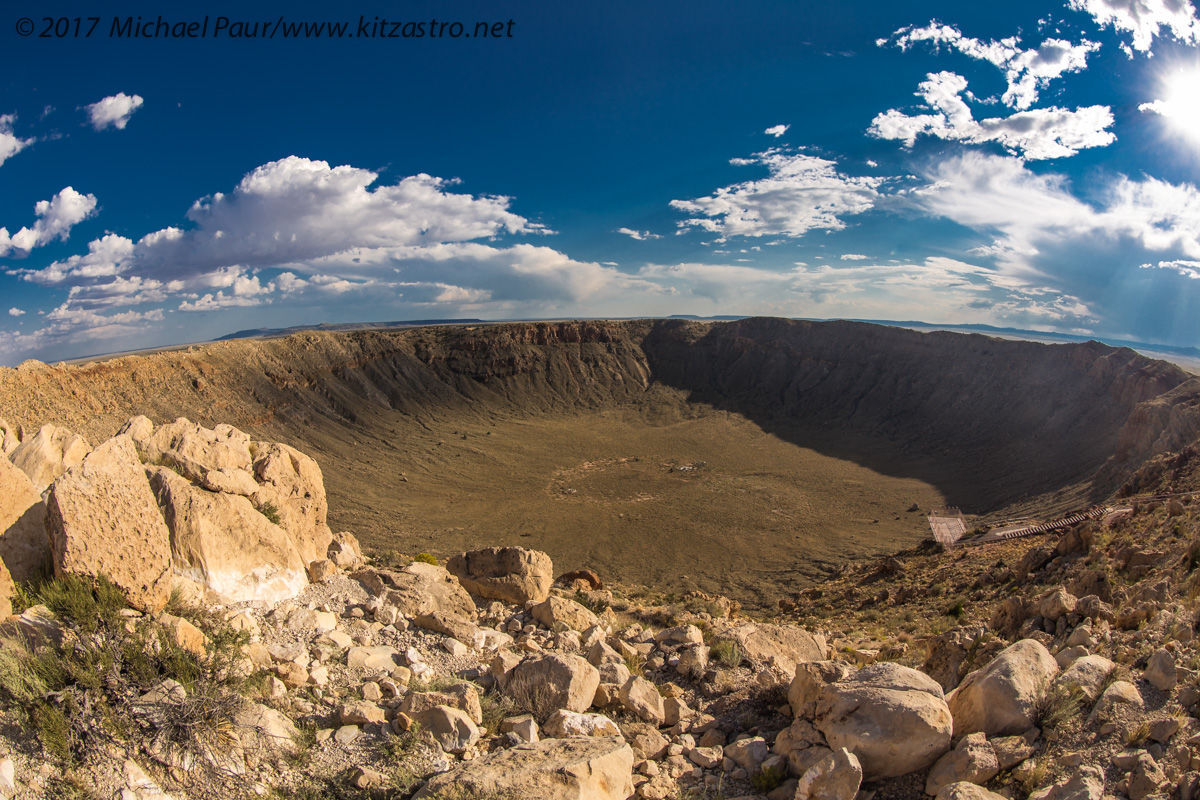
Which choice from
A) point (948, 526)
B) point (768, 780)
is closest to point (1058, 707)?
point (768, 780)

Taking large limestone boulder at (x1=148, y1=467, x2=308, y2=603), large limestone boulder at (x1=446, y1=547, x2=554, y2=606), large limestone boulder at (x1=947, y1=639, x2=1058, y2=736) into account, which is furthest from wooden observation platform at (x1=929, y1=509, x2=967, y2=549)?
large limestone boulder at (x1=148, y1=467, x2=308, y2=603)

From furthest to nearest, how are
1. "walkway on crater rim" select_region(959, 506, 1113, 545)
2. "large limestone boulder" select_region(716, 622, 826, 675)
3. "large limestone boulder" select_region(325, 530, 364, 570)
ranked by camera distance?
"walkway on crater rim" select_region(959, 506, 1113, 545) < "large limestone boulder" select_region(325, 530, 364, 570) < "large limestone boulder" select_region(716, 622, 826, 675)

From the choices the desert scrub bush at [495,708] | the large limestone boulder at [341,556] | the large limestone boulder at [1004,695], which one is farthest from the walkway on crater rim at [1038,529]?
the large limestone boulder at [341,556]

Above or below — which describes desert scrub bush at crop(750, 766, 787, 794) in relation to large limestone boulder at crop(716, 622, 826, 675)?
above

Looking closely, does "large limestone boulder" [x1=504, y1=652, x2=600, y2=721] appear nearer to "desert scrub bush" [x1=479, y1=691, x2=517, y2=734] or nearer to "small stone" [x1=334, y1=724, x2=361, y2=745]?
"desert scrub bush" [x1=479, y1=691, x2=517, y2=734]

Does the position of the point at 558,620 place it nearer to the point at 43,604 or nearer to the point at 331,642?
the point at 331,642

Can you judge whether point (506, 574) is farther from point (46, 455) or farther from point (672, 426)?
point (672, 426)
